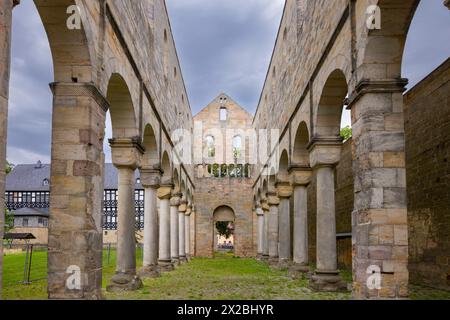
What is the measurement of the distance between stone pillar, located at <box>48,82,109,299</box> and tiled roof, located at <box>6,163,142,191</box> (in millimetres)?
44139

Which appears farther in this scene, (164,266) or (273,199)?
(273,199)

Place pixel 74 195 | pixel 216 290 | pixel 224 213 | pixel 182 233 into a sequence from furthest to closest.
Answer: pixel 224 213, pixel 182 233, pixel 216 290, pixel 74 195

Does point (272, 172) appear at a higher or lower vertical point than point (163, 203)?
higher

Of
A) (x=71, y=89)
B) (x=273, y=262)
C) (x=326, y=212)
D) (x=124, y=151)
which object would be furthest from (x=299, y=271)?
(x=71, y=89)

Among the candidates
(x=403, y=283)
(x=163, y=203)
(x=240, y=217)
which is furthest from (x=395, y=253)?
(x=240, y=217)

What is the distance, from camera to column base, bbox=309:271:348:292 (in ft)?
36.2

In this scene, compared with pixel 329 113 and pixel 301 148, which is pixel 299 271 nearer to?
pixel 301 148

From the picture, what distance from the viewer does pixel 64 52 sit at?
23.4 feet

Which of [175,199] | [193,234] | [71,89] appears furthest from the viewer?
[193,234]

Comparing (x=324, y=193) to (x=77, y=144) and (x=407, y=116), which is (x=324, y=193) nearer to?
(x=407, y=116)

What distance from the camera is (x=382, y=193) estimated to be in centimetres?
721

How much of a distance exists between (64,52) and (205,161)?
89.2ft

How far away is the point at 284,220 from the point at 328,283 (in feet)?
24.7

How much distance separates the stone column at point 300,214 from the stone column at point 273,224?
6.71 m
